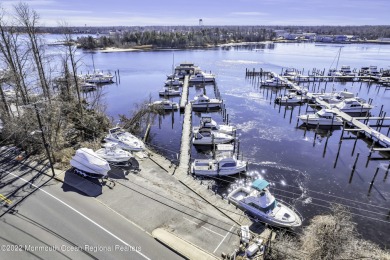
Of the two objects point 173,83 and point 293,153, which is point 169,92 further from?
point 293,153

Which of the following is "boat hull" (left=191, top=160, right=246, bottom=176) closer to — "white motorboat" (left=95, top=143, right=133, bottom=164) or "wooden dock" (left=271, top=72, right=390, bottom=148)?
"white motorboat" (left=95, top=143, right=133, bottom=164)

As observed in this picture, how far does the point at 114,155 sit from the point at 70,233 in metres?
11.4

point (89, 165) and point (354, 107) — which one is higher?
point (89, 165)

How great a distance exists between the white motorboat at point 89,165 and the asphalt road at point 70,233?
350 centimetres

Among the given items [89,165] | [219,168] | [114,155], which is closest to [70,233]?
[89,165]

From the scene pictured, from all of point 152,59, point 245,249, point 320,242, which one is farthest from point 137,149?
point 152,59

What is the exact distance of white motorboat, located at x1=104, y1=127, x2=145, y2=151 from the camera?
32469mm

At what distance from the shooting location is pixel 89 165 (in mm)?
25359

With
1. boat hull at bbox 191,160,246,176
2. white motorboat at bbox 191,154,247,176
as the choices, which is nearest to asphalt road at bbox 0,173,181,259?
boat hull at bbox 191,160,246,176

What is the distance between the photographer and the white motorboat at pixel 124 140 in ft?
A: 107

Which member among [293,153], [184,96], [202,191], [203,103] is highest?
[202,191]

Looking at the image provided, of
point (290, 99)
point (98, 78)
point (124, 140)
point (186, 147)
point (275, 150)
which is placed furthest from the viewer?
point (98, 78)

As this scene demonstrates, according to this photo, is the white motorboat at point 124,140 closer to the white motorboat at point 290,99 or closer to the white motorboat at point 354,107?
the white motorboat at point 290,99

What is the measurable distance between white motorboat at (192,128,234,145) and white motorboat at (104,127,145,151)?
9770 mm
